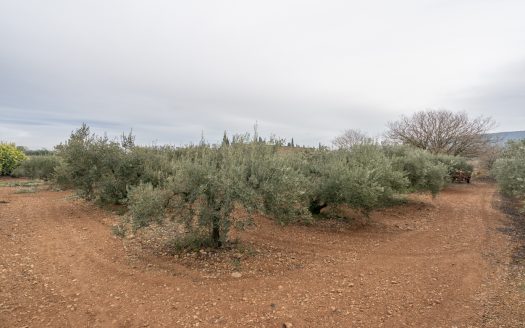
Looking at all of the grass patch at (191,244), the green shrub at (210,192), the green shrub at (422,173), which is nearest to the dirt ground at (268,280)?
the grass patch at (191,244)

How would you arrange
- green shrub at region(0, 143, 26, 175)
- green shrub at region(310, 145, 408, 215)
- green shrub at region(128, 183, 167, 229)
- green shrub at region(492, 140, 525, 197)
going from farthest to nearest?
green shrub at region(0, 143, 26, 175) → green shrub at region(492, 140, 525, 197) → green shrub at region(310, 145, 408, 215) → green shrub at region(128, 183, 167, 229)

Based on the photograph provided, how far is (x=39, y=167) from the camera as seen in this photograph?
20.9m

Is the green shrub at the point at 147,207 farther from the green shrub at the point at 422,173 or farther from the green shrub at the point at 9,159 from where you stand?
the green shrub at the point at 9,159

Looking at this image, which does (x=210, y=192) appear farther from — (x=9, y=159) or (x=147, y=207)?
(x=9, y=159)

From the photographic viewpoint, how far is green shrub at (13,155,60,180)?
1983 centimetres

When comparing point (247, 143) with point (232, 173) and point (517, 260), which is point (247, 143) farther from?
point (517, 260)

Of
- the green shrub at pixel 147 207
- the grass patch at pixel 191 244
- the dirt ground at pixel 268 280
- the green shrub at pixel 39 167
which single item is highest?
the green shrub at pixel 39 167

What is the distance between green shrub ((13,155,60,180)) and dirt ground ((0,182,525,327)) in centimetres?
1213

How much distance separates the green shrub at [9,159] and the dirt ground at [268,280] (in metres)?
18.3

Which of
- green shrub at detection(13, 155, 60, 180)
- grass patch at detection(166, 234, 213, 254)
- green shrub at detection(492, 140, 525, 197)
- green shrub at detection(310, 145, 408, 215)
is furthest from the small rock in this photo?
green shrub at detection(13, 155, 60, 180)

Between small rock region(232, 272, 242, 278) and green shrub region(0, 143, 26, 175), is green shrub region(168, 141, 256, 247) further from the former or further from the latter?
green shrub region(0, 143, 26, 175)

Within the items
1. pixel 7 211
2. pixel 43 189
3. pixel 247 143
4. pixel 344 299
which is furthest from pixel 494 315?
pixel 43 189

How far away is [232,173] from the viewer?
604 centimetres

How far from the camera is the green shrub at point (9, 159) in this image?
2340cm
